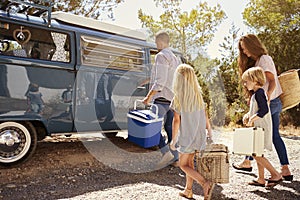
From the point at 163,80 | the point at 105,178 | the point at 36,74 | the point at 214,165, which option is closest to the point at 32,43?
the point at 36,74

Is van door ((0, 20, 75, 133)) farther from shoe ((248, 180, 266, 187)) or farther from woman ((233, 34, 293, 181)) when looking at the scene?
shoe ((248, 180, 266, 187))

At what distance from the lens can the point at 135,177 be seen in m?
4.17

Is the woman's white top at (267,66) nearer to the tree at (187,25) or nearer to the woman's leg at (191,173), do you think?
the woman's leg at (191,173)

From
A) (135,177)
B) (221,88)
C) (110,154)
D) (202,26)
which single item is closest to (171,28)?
(202,26)

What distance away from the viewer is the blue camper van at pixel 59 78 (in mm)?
4062

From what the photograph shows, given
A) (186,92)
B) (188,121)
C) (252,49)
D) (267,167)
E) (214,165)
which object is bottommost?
(267,167)

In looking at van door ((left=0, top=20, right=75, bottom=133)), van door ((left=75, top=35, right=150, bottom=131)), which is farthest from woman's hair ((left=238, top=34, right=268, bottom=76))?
van door ((left=0, top=20, right=75, bottom=133))

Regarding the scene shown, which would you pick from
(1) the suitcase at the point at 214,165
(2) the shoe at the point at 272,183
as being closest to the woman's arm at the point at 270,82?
(2) the shoe at the point at 272,183

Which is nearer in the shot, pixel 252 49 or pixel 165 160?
pixel 252 49

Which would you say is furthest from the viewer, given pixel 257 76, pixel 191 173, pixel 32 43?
pixel 32 43

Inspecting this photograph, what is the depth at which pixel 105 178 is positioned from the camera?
4.07 meters

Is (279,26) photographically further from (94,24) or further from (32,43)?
(32,43)

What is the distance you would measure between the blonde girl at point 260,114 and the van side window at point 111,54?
2.24 metres

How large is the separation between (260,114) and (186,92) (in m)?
0.90
